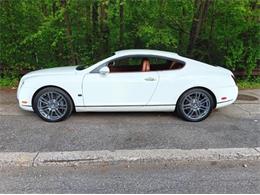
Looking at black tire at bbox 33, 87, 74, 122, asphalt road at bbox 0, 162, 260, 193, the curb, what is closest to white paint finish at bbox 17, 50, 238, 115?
black tire at bbox 33, 87, 74, 122

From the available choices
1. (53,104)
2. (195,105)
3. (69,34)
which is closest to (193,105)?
(195,105)

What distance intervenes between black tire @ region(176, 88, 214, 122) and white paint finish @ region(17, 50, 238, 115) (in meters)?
0.11

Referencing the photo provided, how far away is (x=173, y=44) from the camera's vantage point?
26.1 ft

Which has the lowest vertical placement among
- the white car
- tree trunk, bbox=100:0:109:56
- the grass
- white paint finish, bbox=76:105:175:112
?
the grass

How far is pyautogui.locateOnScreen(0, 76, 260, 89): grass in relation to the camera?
7.93 m

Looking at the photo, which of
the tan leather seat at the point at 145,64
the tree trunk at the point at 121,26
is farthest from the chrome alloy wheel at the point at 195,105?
the tree trunk at the point at 121,26

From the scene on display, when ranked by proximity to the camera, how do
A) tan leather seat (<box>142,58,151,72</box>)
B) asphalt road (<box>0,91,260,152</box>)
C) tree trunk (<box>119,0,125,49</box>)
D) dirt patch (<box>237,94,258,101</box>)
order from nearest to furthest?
1. asphalt road (<box>0,91,260,152</box>)
2. tan leather seat (<box>142,58,151,72</box>)
3. dirt patch (<box>237,94,258,101</box>)
4. tree trunk (<box>119,0,125,49</box>)

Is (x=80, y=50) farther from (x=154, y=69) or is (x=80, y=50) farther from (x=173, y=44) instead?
(x=154, y=69)

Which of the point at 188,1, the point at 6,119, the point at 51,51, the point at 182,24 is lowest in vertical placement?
the point at 6,119

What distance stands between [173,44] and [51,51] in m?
3.66

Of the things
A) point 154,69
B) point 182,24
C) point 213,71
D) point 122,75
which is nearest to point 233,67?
point 182,24

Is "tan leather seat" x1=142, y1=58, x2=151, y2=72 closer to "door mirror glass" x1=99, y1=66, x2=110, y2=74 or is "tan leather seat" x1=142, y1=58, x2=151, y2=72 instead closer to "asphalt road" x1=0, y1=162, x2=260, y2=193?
"door mirror glass" x1=99, y1=66, x2=110, y2=74

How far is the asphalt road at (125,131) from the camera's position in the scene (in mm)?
4094

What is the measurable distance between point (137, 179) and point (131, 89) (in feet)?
6.83
